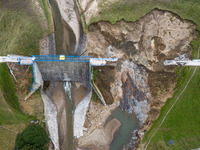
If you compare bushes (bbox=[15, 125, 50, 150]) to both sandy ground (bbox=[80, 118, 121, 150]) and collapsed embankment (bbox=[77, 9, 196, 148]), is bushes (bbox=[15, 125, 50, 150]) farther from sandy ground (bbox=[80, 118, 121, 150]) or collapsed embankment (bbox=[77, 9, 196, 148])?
sandy ground (bbox=[80, 118, 121, 150])

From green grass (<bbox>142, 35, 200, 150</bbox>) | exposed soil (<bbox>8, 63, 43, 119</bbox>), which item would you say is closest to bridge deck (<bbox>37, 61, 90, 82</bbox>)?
exposed soil (<bbox>8, 63, 43, 119</bbox>)

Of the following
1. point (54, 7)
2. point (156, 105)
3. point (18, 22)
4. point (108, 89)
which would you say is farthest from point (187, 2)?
point (18, 22)

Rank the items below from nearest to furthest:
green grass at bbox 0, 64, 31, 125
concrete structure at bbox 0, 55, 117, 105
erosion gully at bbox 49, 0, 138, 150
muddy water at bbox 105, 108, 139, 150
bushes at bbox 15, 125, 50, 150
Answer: bushes at bbox 15, 125, 50, 150 → green grass at bbox 0, 64, 31, 125 → concrete structure at bbox 0, 55, 117, 105 → erosion gully at bbox 49, 0, 138, 150 → muddy water at bbox 105, 108, 139, 150

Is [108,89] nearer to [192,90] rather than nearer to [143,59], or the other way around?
[143,59]

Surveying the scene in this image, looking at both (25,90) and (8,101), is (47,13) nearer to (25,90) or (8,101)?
(25,90)

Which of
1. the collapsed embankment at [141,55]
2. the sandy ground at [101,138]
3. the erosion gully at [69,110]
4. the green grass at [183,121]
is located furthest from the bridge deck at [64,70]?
the green grass at [183,121]

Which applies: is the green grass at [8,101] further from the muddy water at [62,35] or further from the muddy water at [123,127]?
the muddy water at [123,127]
